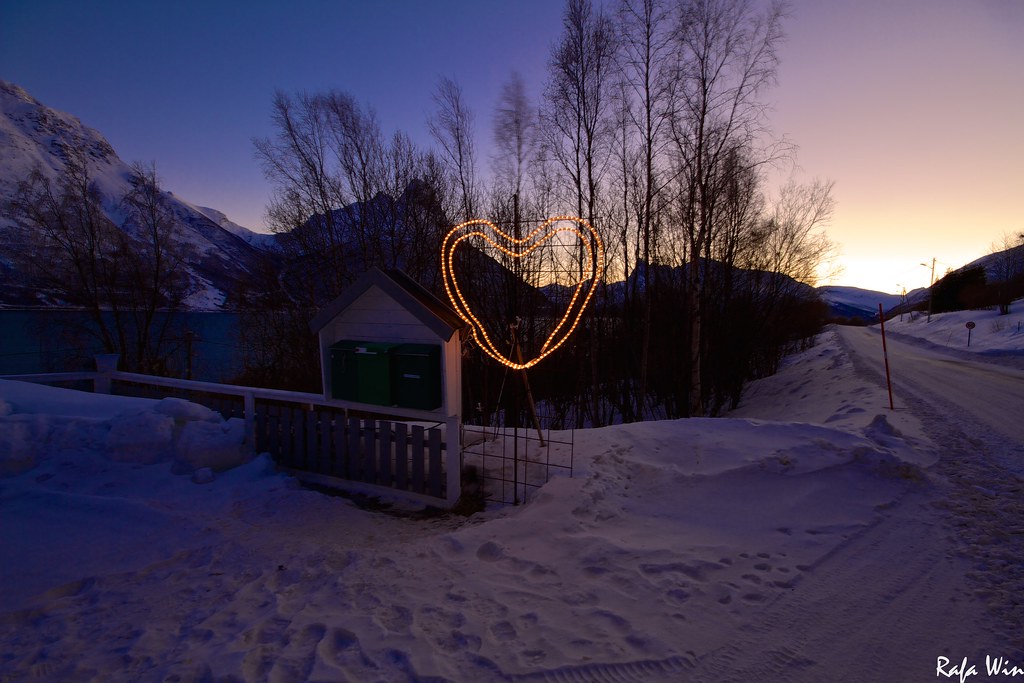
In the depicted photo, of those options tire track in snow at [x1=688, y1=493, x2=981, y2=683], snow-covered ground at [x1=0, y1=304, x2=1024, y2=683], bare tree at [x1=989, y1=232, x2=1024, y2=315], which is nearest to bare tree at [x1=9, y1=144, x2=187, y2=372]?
snow-covered ground at [x1=0, y1=304, x2=1024, y2=683]

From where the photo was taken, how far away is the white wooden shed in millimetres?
5598

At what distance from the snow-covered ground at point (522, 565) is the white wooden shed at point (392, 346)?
4.58ft

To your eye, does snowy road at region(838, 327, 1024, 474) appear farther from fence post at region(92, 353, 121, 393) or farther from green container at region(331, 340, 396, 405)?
fence post at region(92, 353, 121, 393)

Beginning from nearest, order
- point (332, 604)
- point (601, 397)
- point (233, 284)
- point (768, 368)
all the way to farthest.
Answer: point (332, 604) < point (601, 397) < point (233, 284) < point (768, 368)

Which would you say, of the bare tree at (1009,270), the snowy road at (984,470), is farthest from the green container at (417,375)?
the bare tree at (1009,270)

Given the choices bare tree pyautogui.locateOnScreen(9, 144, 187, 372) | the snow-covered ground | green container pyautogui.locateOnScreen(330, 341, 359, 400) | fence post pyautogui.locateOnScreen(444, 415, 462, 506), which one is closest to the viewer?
the snow-covered ground

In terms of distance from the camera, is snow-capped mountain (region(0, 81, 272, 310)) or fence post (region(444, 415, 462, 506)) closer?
fence post (region(444, 415, 462, 506))

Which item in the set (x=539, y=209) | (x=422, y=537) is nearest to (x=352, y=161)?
(x=539, y=209)

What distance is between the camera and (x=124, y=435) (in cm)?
564

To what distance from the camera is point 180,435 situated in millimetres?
5930

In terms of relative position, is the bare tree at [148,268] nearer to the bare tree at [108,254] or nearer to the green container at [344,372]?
the bare tree at [108,254]

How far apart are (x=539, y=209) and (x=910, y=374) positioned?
13.6 meters

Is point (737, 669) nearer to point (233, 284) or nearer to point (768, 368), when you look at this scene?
point (233, 284)

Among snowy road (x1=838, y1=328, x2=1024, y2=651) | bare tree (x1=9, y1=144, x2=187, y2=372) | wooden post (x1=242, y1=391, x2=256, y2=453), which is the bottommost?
snowy road (x1=838, y1=328, x2=1024, y2=651)
